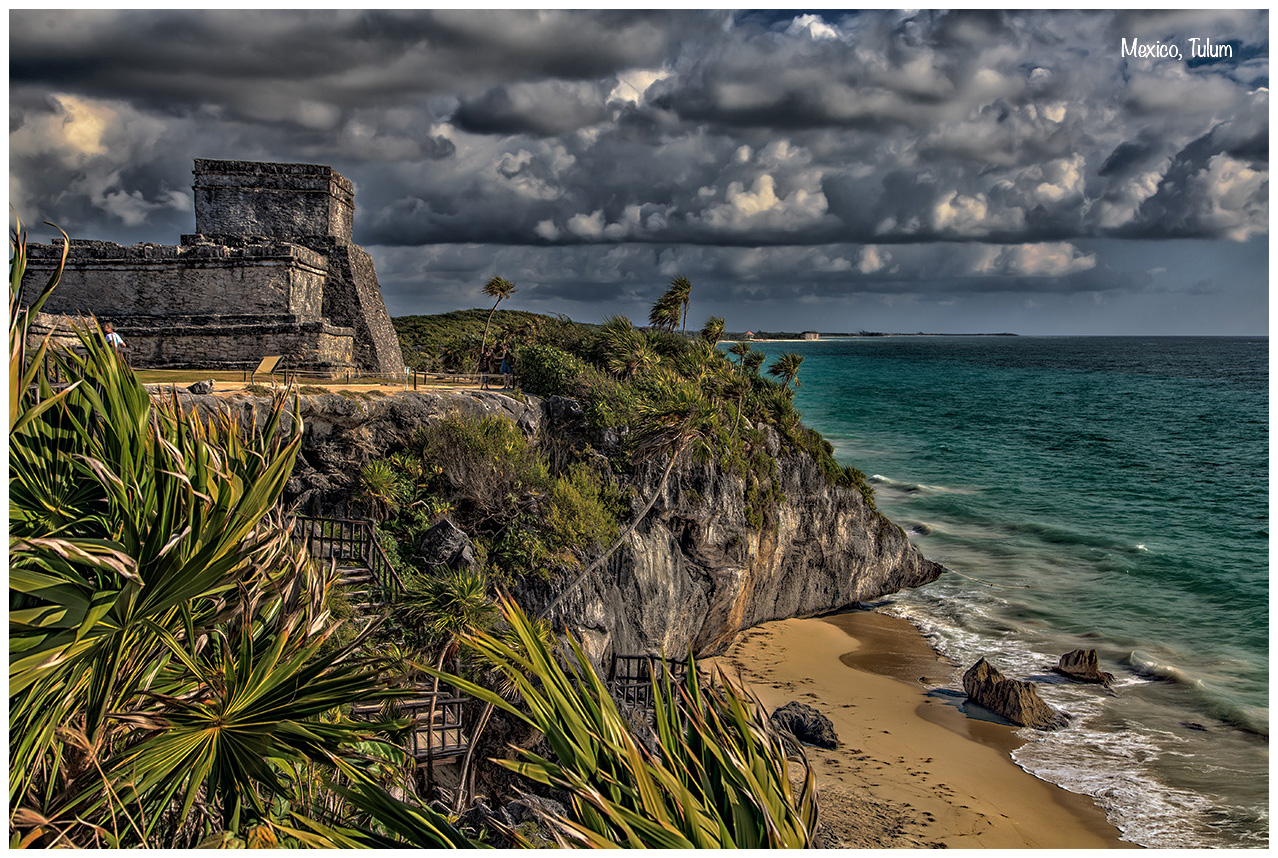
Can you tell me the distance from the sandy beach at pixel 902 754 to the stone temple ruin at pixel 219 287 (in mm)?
14426

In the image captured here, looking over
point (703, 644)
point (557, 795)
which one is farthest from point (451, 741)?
point (703, 644)

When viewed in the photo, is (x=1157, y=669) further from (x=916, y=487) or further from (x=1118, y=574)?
(x=916, y=487)

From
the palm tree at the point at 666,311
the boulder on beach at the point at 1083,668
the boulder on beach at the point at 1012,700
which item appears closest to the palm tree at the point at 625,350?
the palm tree at the point at 666,311

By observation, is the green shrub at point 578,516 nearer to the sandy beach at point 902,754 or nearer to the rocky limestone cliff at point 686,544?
the rocky limestone cliff at point 686,544

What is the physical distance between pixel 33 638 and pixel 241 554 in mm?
841

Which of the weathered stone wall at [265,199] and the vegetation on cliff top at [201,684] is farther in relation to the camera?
the weathered stone wall at [265,199]

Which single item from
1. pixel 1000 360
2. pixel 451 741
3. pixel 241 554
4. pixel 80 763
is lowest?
pixel 451 741

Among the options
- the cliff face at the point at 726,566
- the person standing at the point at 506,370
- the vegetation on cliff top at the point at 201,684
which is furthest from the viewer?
the person standing at the point at 506,370

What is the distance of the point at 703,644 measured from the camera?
63.9 feet

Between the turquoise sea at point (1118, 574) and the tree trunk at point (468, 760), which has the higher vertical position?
the tree trunk at point (468, 760)

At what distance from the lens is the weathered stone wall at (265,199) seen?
79.4ft

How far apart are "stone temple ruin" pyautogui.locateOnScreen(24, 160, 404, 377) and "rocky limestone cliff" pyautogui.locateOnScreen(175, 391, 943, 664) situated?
634 centimetres

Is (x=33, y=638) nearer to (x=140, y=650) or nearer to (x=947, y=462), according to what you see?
(x=140, y=650)

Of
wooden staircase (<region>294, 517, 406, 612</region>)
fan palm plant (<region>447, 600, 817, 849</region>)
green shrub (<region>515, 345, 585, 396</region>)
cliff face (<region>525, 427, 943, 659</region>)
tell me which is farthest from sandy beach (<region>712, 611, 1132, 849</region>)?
fan palm plant (<region>447, 600, 817, 849</region>)
